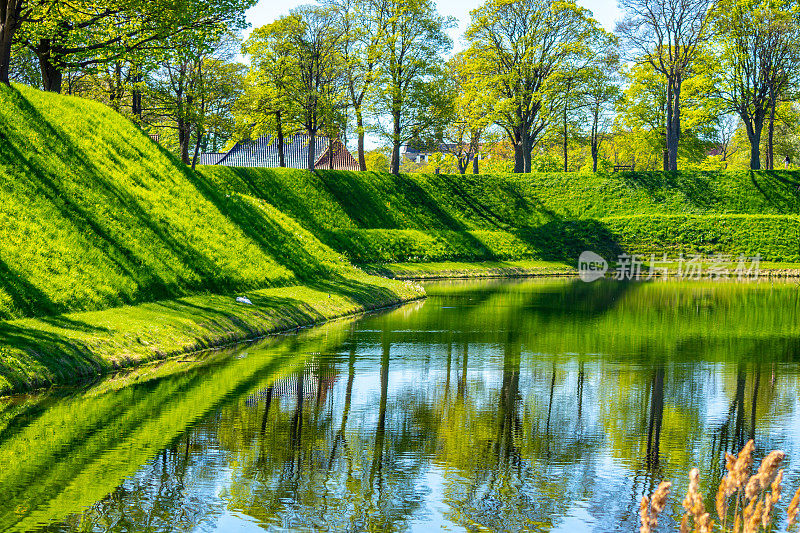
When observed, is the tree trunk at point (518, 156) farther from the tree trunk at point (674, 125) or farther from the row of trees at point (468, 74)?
the tree trunk at point (674, 125)

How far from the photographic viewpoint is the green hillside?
2458 inches

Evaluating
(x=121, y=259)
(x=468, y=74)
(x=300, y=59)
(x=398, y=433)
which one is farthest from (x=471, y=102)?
(x=398, y=433)

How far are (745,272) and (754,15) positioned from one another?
26.6m

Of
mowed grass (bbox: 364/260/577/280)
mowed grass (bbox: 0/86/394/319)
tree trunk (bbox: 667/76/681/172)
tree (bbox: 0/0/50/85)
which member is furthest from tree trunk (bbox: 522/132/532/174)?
tree (bbox: 0/0/50/85)

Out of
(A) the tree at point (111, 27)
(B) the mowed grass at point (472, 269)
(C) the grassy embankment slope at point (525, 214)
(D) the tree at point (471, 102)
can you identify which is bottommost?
(B) the mowed grass at point (472, 269)

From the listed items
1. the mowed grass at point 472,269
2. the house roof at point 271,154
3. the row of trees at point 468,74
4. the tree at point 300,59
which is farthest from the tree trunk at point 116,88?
the house roof at point 271,154

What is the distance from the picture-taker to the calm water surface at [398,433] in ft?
30.4

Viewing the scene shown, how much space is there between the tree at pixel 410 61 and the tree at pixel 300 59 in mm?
6544

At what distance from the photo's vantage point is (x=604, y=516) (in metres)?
9.20

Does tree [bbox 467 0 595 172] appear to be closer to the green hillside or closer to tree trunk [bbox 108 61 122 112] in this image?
the green hillside

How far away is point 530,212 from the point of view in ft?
235

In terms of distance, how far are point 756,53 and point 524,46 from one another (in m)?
20.0

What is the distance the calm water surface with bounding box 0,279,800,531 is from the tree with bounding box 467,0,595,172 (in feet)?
172

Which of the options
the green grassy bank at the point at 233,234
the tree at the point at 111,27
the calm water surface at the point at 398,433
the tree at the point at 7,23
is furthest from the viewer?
the tree at the point at 111,27
